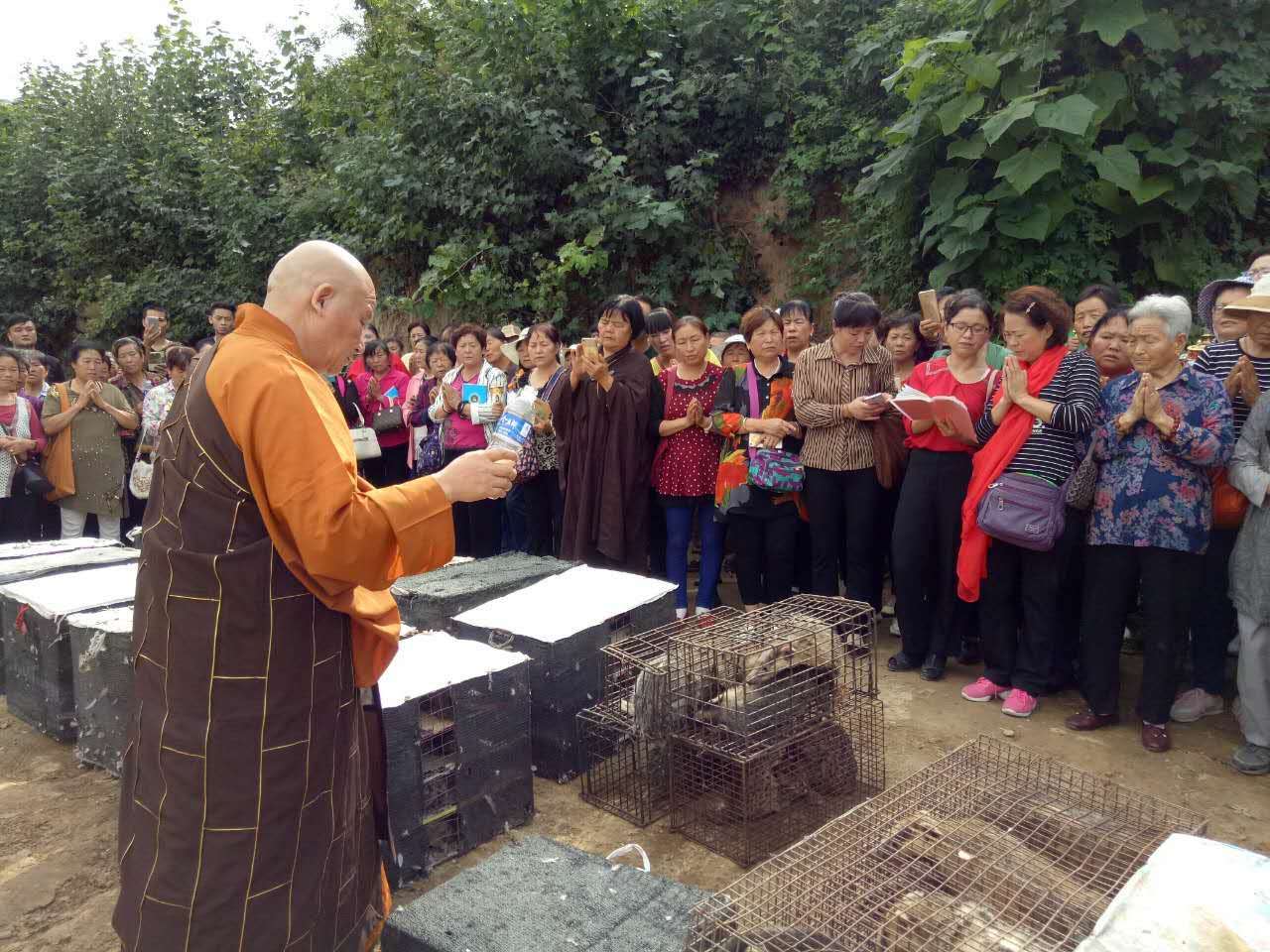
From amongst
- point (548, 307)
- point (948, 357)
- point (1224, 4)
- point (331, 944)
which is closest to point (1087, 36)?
point (1224, 4)

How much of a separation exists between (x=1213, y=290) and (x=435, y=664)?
14.8 feet

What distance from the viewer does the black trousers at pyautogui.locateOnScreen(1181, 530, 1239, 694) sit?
422 centimetres

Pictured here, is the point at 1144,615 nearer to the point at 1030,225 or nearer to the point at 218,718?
the point at 1030,225

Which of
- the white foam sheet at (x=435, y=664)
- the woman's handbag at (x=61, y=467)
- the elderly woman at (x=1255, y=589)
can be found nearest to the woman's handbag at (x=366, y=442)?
the woman's handbag at (x=61, y=467)

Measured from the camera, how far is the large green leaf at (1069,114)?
594 centimetres

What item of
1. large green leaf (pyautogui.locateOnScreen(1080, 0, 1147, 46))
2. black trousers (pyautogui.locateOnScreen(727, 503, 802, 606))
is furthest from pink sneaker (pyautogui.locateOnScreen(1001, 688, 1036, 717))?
large green leaf (pyautogui.locateOnScreen(1080, 0, 1147, 46))

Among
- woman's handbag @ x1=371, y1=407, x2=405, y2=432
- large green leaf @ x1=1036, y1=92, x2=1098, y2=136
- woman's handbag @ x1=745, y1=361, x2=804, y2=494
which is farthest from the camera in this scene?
woman's handbag @ x1=371, y1=407, x2=405, y2=432

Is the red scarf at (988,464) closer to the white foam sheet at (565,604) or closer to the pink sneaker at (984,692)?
the pink sneaker at (984,692)

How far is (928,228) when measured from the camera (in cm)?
691

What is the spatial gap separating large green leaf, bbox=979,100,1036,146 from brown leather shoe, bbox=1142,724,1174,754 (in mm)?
4118

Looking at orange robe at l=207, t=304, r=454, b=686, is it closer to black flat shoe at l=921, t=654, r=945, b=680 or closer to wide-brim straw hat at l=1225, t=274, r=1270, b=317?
black flat shoe at l=921, t=654, r=945, b=680

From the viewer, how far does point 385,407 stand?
800 centimetres

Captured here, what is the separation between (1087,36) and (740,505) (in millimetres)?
4390

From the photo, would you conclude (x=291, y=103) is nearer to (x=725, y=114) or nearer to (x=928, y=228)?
(x=725, y=114)
